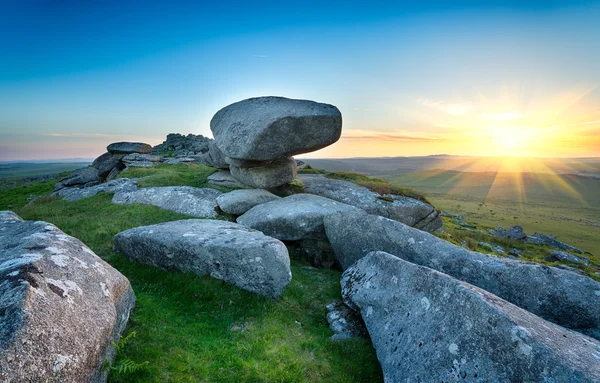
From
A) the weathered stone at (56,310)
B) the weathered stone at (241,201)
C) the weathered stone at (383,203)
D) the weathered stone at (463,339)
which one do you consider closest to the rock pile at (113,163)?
the weathered stone at (241,201)

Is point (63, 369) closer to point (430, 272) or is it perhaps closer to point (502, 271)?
point (430, 272)

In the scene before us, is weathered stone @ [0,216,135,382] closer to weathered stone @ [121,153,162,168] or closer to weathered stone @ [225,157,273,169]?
weathered stone @ [225,157,273,169]

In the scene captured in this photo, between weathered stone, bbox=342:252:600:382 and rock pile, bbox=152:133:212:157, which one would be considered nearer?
weathered stone, bbox=342:252:600:382

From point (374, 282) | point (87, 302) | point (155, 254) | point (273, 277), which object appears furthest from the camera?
point (155, 254)

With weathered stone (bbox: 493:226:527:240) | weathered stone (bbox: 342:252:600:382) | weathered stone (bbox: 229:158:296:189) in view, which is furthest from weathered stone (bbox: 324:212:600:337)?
weathered stone (bbox: 493:226:527:240)

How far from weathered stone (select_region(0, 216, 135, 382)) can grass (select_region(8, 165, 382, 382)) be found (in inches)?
35.4

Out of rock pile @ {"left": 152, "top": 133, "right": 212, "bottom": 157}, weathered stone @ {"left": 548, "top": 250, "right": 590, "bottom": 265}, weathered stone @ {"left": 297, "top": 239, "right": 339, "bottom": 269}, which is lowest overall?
weathered stone @ {"left": 548, "top": 250, "right": 590, "bottom": 265}

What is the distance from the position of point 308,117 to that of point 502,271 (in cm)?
1269

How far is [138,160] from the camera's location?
40.5 meters

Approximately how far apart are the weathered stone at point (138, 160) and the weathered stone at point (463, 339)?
38.5 meters

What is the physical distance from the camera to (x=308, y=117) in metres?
18.3

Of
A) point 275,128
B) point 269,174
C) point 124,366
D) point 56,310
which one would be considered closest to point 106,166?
point 269,174

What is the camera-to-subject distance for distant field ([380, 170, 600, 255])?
62653 millimetres

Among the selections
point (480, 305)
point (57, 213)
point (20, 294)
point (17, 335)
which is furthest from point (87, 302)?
point (57, 213)
